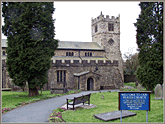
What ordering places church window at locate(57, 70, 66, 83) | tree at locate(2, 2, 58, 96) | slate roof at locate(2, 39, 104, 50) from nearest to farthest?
tree at locate(2, 2, 58, 96) → church window at locate(57, 70, 66, 83) → slate roof at locate(2, 39, 104, 50)

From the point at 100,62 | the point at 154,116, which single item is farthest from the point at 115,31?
the point at 154,116

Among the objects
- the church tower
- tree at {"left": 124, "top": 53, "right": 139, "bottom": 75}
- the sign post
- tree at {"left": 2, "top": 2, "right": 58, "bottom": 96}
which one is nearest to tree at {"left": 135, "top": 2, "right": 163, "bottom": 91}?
tree at {"left": 2, "top": 2, "right": 58, "bottom": 96}

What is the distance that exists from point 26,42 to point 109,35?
2536cm

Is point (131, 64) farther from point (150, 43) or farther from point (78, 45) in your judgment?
point (150, 43)

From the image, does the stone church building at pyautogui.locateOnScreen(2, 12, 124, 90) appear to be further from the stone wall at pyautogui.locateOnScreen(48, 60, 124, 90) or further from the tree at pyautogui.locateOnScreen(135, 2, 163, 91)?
the tree at pyautogui.locateOnScreen(135, 2, 163, 91)

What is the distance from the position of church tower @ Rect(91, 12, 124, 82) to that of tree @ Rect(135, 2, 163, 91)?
59.1 ft

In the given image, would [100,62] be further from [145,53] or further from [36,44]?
[36,44]

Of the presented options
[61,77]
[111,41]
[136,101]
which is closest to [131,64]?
[111,41]

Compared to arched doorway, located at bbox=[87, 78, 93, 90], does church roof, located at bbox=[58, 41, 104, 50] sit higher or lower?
higher

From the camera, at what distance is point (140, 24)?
67.3 ft

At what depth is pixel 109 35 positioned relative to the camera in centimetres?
4025

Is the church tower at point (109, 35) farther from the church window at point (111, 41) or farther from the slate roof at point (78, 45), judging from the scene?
the slate roof at point (78, 45)

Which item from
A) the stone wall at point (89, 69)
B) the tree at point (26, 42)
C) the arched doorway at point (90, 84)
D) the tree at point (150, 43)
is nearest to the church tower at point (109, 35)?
the stone wall at point (89, 69)

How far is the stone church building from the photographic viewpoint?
1117 inches
